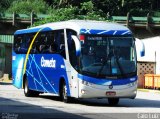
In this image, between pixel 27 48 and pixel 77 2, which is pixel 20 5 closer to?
pixel 77 2

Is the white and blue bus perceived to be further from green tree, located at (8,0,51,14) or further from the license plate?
green tree, located at (8,0,51,14)

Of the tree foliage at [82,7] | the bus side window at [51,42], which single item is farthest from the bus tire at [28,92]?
the tree foliage at [82,7]

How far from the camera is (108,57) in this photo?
72.2ft

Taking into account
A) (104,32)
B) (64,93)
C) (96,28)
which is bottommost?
(64,93)

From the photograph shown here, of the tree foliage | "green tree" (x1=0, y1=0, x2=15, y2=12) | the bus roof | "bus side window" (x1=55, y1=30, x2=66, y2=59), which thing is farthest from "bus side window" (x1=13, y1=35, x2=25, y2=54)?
"green tree" (x1=0, y1=0, x2=15, y2=12)

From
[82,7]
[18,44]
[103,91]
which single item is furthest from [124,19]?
[103,91]

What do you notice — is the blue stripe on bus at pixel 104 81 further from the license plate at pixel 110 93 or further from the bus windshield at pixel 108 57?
the license plate at pixel 110 93

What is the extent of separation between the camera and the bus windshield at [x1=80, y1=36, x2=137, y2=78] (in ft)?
71.3

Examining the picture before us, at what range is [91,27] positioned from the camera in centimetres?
2255

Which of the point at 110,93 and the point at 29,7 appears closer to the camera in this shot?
the point at 110,93

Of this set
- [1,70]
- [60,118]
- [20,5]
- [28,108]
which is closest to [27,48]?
[28,108]

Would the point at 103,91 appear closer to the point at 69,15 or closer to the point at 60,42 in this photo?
the point at 60,42

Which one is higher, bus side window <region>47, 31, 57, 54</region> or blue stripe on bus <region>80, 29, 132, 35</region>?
blue stripe on bus <region>80, 29, 132, 35</region>

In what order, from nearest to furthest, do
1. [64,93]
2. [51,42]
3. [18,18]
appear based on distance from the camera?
[64,93] < [51,42] < [18,18]
